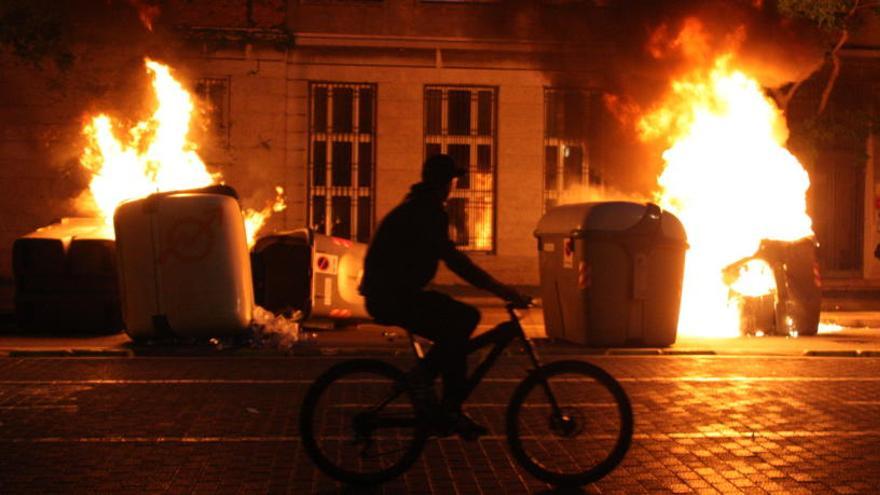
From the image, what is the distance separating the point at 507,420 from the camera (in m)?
6.82

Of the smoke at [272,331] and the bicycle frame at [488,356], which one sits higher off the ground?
the bicycle frame at [488,356]

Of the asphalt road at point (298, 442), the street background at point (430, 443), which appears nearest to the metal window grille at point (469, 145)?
the street background at point (430, 443)

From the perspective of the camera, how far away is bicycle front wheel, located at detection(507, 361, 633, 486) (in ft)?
22.2

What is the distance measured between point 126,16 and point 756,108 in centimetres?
1201

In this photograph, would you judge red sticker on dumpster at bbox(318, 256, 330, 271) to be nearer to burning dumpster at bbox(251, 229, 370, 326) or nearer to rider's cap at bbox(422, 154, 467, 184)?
burning dumpster at bbox(251, 229, 370, 326)

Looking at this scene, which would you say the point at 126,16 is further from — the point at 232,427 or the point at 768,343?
the point at 232,427

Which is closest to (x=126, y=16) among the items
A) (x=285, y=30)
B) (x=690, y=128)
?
(x=285, y=30)

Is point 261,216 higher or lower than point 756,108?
lower

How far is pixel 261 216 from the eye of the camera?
25.8m

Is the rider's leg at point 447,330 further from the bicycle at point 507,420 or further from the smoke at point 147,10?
the smoke at point 147,10

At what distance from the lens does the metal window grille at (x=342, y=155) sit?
86.3 feet

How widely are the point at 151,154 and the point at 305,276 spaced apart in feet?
26.0

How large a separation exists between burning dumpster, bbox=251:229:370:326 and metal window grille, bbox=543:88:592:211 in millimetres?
10702

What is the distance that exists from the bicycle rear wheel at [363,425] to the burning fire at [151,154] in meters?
16.1
